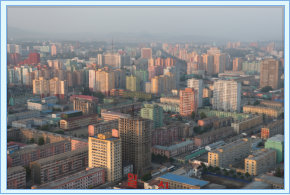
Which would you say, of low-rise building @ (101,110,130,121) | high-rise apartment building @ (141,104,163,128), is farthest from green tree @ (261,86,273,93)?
low-rise building @ (101,110,130,121)

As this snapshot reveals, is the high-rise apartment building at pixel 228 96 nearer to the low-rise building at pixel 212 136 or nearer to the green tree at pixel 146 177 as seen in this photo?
the low-rise building at pixel 212 136

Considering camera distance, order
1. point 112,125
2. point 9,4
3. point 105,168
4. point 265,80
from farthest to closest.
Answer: point 265,80 → point 112,125 → point 105,168 → point 9,4

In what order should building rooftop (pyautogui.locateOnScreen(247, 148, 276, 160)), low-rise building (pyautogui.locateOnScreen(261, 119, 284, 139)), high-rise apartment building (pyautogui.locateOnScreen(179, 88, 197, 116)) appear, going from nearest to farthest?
building rooftop (pyautogui.locateOnScreen(247, 148, 276, 160)) → low-rise building (pyautogui.locateOnScreen(261, 119, 284, 139)) → high-rise apartment building (pyautogui.locateOnScreen(179, 88, 197, 116))

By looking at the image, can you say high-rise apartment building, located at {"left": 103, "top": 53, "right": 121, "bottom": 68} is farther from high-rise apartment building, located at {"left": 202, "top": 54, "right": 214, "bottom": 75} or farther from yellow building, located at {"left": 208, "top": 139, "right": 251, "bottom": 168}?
yellow building, located at {"left": 208, "top": 139, "right": 251, "bottom": 168}

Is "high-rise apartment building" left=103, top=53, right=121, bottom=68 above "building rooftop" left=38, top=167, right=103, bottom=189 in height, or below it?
A: above

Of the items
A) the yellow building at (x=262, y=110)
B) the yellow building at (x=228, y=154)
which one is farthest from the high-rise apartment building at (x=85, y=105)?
the yellow building at (x=228, y=154)
